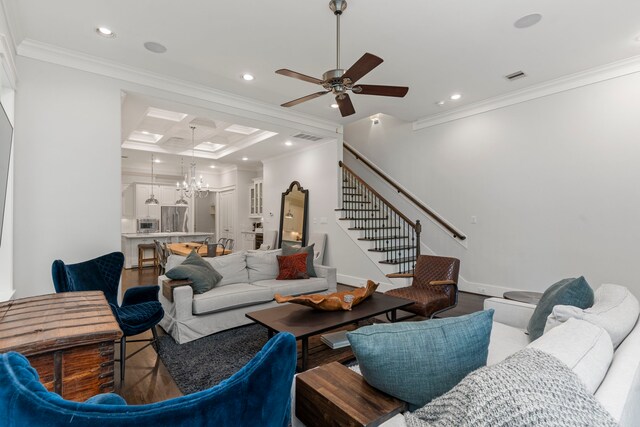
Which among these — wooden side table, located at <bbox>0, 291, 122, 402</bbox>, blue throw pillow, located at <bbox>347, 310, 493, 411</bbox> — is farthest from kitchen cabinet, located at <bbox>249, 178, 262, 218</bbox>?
blue throw pillow, located at <bbox>347, 310, 493, 411</bbox>

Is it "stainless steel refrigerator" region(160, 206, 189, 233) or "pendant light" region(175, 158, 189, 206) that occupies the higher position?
"pendant light" region(175, 158, 189, 206)

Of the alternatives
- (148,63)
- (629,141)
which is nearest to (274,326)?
(148,63)

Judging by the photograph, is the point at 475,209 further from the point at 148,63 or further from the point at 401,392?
the point at 148,63

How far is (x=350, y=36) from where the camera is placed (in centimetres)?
317

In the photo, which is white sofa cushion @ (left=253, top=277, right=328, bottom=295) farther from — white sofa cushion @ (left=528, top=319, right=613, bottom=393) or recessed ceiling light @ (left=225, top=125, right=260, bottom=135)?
recessed ceiling light @ (left=225, top=125, right=260, bottom=135)

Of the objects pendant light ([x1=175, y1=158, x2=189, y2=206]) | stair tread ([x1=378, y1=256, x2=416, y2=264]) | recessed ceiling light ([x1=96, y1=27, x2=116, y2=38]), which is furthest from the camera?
pendant light ([x1=175, y1=158, x2=189, y2=206])

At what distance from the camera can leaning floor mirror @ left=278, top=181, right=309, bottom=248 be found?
6797mm

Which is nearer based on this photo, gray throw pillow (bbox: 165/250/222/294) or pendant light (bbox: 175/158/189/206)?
gray throw pillow (bbox: 165/250/222/294)

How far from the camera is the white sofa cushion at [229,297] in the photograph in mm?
3199

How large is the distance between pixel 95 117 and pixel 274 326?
3.20 meters

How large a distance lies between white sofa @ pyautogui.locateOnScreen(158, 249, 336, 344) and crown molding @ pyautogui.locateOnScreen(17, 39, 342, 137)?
2.27 meters

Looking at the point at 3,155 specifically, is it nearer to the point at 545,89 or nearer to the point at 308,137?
the point at 308,137

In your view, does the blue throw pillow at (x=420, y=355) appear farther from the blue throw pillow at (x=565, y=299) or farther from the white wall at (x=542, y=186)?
the white wall at (x=542, y=186)

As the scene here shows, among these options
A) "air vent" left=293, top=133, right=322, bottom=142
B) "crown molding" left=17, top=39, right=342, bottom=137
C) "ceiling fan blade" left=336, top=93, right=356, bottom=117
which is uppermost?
"crown molding" left=17, top=39, right=342, bottom=137
